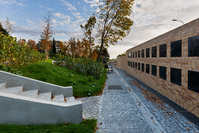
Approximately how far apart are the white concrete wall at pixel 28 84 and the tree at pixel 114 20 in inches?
623

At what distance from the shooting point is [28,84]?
14.8ft

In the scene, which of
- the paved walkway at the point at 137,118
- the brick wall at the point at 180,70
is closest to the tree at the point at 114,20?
the brick wall at the point at 180,70

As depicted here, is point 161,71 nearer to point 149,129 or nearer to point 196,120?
point 196,120

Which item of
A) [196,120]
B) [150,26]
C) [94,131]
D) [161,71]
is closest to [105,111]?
[94,131]

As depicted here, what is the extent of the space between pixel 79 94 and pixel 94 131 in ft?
12.5

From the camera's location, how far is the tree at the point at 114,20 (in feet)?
56.4

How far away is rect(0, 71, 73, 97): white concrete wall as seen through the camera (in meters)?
4.07

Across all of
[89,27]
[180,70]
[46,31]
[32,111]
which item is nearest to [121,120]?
[32,111]

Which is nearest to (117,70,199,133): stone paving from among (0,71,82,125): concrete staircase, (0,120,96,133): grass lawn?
(0,120,96,133): grass lawn

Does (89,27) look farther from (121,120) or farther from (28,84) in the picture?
(121,120)

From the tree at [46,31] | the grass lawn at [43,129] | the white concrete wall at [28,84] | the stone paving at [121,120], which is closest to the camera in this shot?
the grass lawn at [43,129]

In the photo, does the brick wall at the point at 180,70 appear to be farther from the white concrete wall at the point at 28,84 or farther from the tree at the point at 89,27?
the tree at the point at 89,27

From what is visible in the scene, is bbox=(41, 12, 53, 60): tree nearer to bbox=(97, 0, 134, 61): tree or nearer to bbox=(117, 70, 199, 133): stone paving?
bbox=(97, 0, 134, 61): tree

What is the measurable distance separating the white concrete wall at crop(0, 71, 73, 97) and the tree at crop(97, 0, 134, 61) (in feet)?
51.9
